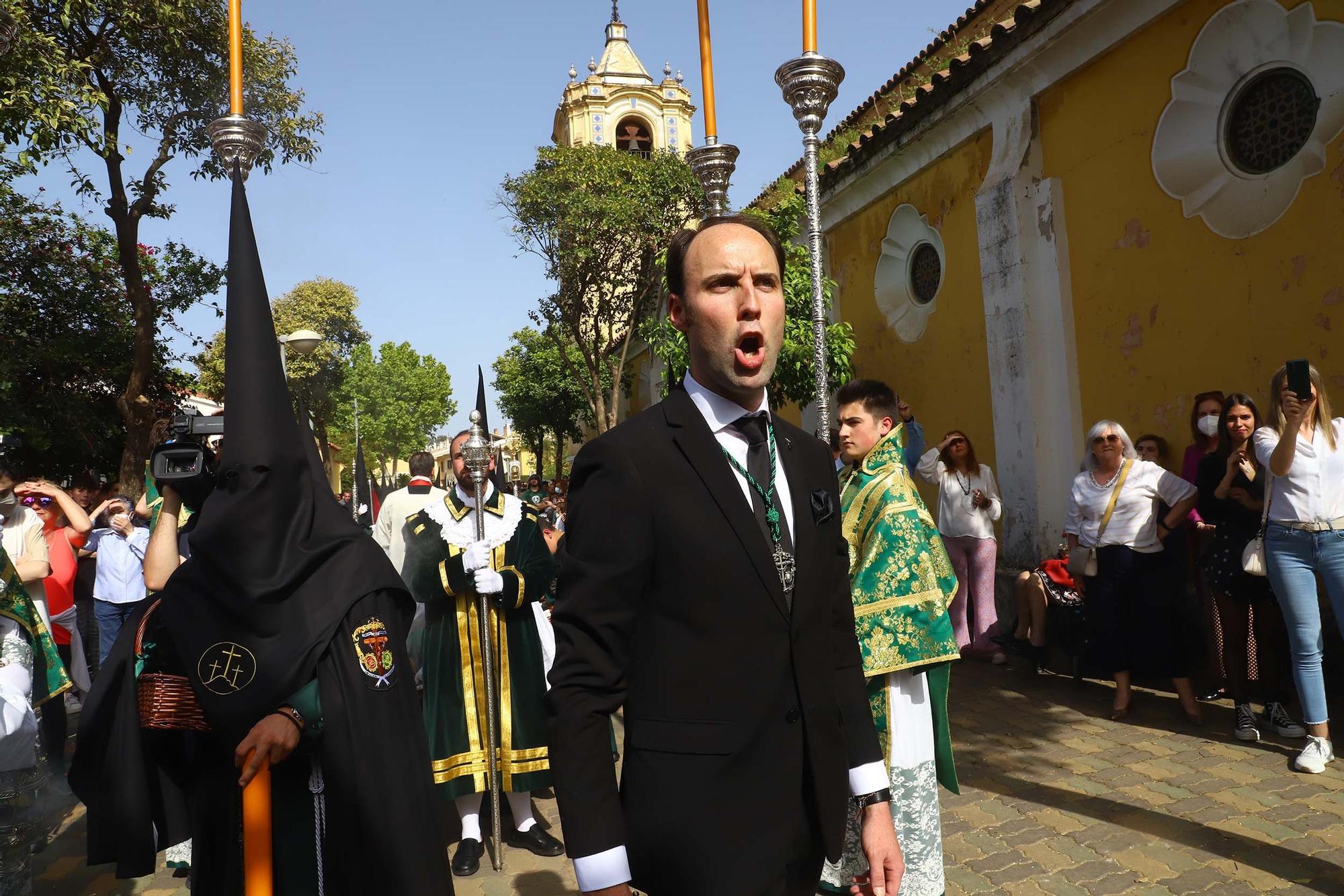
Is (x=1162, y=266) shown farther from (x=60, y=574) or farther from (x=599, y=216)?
(x=599, y=216)

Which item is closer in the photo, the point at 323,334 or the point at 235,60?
the point at 235,60

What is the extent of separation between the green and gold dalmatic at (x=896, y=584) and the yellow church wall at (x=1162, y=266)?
4548 mm

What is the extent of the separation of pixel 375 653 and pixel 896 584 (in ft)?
6.39

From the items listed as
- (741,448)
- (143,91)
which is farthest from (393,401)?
(741,448)

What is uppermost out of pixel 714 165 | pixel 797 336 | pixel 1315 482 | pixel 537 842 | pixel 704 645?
pixel 797 336

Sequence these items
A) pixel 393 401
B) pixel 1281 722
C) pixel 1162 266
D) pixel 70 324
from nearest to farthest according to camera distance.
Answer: pixel 1281 722
pixel 1162 266
pixel 70 324
pixel 393 401

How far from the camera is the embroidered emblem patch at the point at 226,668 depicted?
2576 mm

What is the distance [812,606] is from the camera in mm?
1910

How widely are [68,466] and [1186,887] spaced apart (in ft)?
56.9

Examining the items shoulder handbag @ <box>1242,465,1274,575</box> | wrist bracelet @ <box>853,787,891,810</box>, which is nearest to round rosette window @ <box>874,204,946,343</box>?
shoulder handbag @ <box>1242,465,1274,575</box>

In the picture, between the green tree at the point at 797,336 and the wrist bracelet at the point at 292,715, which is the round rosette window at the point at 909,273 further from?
the wrist bracelet at the point at 292,715

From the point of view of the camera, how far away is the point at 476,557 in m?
4.60

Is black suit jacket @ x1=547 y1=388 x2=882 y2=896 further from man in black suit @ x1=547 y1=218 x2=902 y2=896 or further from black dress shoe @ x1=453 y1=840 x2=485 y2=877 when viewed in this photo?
black dress shoe @ x1=453 y1=840 x2=485 y2=877

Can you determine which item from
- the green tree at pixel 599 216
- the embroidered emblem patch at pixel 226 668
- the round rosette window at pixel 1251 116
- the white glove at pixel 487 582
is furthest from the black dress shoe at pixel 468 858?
the green tree at pixel 599 216
